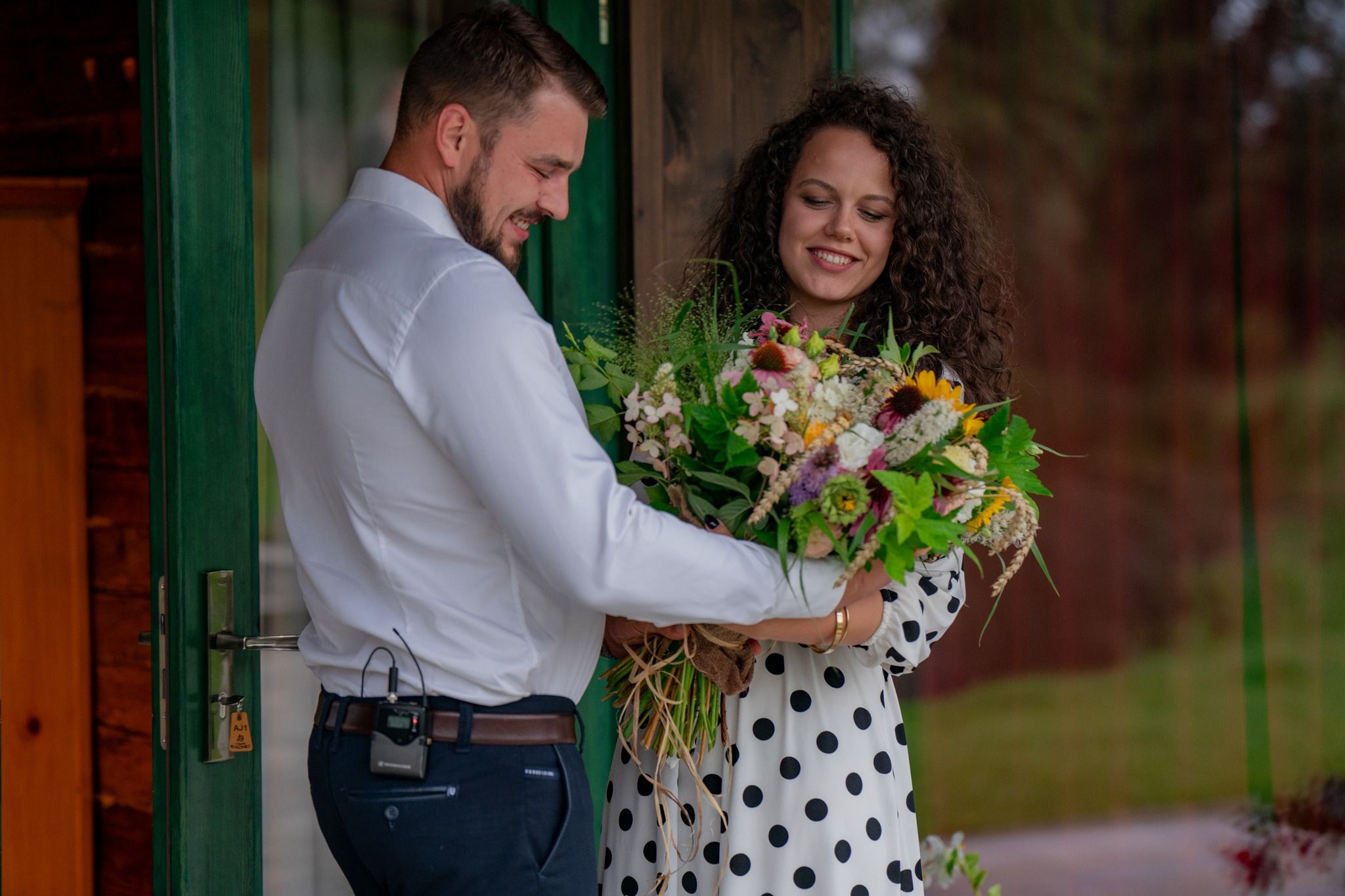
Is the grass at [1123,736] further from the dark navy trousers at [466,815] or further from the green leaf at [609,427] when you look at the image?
the dark navy trousers at [466,815]

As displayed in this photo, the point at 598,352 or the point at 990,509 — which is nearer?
the point at 990,509

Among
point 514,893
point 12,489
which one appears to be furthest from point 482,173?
point 12,489

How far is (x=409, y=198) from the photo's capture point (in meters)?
1.58

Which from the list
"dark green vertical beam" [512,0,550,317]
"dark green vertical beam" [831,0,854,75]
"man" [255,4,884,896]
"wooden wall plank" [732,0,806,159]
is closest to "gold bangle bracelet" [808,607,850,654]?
"man" [255,4,884,896]

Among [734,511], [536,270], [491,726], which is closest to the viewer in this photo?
[491,726]

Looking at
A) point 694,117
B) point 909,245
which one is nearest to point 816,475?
point 909,245

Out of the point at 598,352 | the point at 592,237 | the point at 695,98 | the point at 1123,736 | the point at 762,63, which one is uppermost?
the point at 762,63

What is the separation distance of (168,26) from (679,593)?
1.25 meters

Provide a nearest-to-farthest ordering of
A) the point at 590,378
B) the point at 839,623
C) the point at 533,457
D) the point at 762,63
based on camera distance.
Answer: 1. the point at 533,457
2. the point at 839,623
3. the point at 590,378
4. the point at 762,63

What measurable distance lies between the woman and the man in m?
0.26

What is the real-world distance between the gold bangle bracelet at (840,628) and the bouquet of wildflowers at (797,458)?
0.09 metres

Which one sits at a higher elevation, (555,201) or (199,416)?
(555,201)

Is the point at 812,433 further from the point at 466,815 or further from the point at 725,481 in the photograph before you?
the point at 466,815

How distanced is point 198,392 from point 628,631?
0.82 meters
